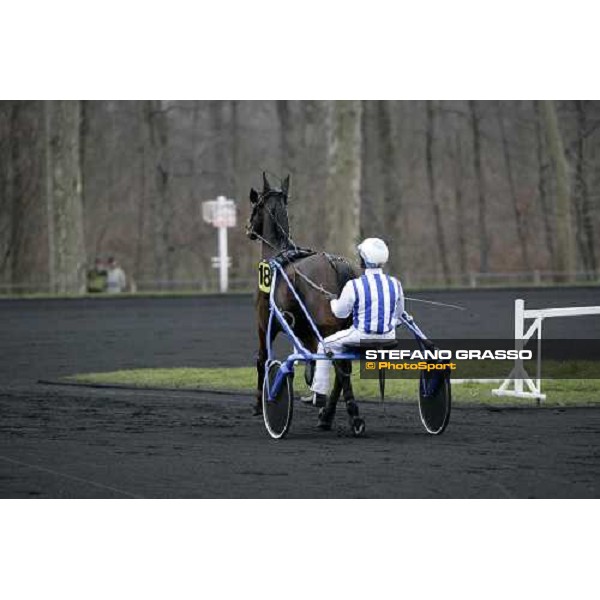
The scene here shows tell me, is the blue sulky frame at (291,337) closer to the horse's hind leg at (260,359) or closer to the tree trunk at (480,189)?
the horse's hind leg at (260,359)

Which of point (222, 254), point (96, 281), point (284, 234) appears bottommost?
point (284, 234)

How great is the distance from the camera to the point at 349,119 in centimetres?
3778

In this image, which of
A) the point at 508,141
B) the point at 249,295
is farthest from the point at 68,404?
the point at 508,141

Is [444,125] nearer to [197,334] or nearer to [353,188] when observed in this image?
[353,188]

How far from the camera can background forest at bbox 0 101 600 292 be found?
2297 inches

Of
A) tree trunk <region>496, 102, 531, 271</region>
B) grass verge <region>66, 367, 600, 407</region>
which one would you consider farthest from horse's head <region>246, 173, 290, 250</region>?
tree trunk <region>496, 102, 531, 271</region>

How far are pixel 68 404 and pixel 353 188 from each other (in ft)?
70.6

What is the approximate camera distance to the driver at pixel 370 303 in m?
13.2

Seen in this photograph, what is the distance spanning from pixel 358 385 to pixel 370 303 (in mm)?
5467

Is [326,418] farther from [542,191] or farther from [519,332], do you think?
[542,191]

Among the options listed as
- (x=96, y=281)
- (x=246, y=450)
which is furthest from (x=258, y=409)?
(x=96, y=281)

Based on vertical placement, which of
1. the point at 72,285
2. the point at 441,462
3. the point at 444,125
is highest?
the point at 444,125

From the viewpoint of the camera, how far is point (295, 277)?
15.2 metres

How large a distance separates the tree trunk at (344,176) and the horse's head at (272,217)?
21857mm
